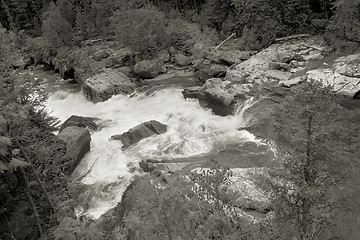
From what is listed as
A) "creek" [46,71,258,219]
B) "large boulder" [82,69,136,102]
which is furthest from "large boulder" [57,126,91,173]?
"large boulder" [82,69,136,102]

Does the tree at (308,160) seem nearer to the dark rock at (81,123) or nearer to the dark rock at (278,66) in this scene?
the dark rock at (81,123)

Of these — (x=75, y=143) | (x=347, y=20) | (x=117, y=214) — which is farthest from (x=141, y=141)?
(x=347, y=20)

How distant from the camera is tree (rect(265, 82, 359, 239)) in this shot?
8656 millimetres

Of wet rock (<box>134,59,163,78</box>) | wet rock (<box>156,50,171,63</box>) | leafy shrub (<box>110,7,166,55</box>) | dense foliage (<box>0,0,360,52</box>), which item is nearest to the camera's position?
dense foliage (<box>0,0,360,52</box>)

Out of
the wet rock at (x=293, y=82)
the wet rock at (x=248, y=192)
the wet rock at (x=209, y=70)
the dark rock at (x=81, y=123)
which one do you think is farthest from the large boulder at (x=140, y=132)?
the wet rock at (x=293, y=82)

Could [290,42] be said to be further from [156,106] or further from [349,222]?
[349,222]

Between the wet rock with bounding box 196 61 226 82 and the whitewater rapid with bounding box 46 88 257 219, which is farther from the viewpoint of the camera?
the wet rock with bounding box 196 61 226 82

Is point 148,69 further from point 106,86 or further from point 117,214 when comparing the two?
point 117,214

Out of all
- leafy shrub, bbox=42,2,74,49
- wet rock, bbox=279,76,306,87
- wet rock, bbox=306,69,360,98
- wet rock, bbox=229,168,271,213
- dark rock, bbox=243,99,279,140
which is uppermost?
leafy shrub, bbox=42,2,74,49

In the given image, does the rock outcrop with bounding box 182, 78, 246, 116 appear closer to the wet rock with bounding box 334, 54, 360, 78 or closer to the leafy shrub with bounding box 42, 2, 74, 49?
the wet rock with bounding box 334, 54, 360, 78

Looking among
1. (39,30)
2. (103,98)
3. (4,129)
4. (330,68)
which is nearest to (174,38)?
(103,98)

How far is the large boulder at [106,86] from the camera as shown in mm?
27297

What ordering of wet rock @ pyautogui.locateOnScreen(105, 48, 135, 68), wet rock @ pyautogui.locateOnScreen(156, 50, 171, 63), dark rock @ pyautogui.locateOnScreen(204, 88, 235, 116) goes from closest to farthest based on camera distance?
dark rock @ pyautogui.locateOnScreen(204, 88, 235, 116), wet rock @ pyautogui.locateOnScreen(156, 50, 171, 63), wet rock @ pyautogui.locateOnScreen(105, 48, 135, 68)

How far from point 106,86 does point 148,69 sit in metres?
4.43
